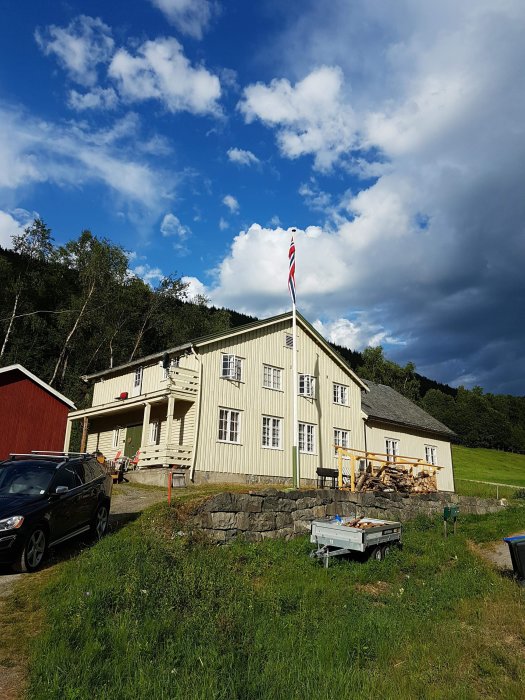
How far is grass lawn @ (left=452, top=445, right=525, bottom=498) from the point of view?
3454 centimetres

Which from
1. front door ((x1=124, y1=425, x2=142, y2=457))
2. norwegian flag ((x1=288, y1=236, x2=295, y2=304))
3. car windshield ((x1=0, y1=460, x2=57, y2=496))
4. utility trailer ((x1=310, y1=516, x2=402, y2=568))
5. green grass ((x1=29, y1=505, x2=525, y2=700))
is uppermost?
norwegian flag ((x1=288, y1=236, x2=295, y2=304))

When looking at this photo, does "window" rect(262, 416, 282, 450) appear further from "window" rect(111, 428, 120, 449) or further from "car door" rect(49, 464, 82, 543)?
"car door" rect(49, 464, 82, 543)

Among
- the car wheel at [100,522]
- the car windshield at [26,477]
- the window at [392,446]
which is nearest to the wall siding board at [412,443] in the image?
the window at [392,446]

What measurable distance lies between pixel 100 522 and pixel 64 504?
1791 millimetres

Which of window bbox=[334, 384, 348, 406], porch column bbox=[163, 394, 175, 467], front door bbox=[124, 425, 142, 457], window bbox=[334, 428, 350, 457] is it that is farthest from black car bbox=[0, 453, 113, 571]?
window bbox=[334, 384, 348, 406]

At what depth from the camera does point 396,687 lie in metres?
6.29

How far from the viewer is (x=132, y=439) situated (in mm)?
26500

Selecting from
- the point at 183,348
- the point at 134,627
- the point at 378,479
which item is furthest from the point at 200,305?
the point at 134,627

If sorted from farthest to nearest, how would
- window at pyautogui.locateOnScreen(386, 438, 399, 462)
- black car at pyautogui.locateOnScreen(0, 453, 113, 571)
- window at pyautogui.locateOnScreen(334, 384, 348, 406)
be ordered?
1. window at pyautogui.locateOnScreen(386, 438, 399, 462)
2. window at pyautogui.locateOnScreen(334, 384, 348, 406)
3. black car at pyautogui.locateOnScreen(0, 453, 113, 571)

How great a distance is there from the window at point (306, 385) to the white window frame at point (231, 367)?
4191mm

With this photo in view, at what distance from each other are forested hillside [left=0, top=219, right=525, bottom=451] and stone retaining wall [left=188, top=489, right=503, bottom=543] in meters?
26.3

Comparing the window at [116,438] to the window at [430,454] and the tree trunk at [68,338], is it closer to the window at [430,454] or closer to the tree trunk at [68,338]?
the tree trunk at [68,338]

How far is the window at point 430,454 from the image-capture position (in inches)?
1268

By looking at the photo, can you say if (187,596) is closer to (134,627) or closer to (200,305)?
(134,627)
